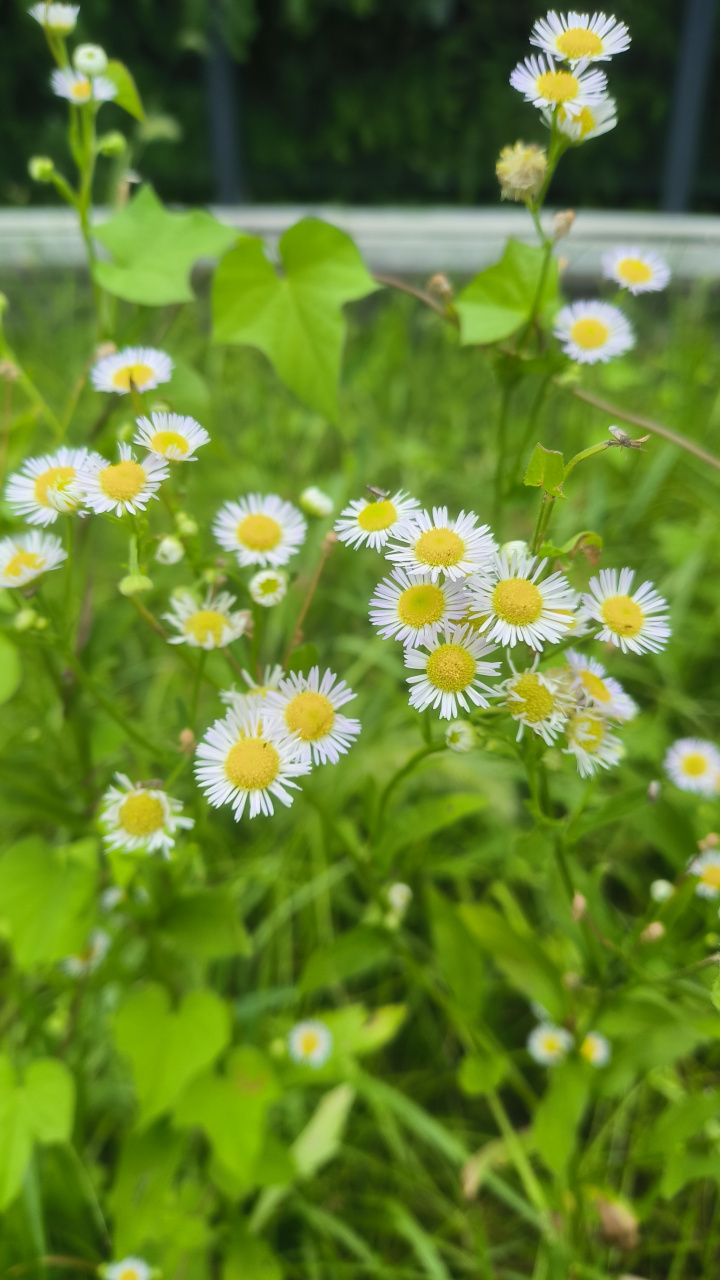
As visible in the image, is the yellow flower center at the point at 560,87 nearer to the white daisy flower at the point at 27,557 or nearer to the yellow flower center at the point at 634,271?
the yellow flower center at the point at 634,271

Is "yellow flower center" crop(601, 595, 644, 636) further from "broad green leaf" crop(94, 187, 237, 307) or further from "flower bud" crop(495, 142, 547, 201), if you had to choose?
"broad green leaf" crop(94, 187, 237, 307)

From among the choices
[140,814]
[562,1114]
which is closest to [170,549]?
[140,814]

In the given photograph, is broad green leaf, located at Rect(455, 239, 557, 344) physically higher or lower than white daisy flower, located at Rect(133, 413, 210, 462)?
higher

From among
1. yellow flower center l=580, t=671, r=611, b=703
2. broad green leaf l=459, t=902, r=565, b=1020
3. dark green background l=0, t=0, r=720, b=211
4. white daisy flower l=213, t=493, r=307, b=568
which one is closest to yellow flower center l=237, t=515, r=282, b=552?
white daisy flower l=213, t=493, r=307, b=568

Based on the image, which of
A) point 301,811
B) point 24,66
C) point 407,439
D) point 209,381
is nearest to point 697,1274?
point 301,811

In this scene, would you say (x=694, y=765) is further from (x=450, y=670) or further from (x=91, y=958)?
(x=91, y=958)

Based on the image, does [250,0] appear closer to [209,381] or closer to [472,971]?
[209,381]
